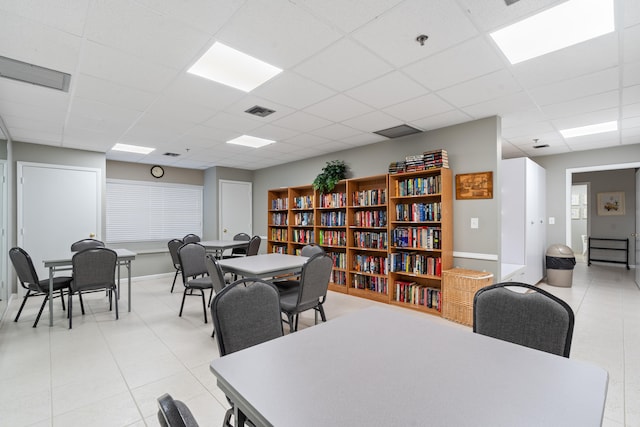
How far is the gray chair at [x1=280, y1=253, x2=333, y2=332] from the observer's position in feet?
9.27

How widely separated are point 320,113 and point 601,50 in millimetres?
2651

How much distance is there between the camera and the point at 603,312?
416 centimetres

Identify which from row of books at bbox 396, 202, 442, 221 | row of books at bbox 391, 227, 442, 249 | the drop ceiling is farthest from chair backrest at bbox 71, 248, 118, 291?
row of books at bbox 396, 202, 442, 221

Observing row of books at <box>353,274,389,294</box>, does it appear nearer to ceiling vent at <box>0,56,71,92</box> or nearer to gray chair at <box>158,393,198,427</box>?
gray chair at <box>158,393,198,427</box>

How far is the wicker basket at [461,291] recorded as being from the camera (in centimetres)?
365

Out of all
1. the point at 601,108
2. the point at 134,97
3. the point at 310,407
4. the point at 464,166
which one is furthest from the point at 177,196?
the point at 601,108

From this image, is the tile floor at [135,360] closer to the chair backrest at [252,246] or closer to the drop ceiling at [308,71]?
the chair backrest at [252,246]

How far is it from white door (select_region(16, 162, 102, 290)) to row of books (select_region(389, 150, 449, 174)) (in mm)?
5639

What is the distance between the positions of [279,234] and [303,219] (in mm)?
868

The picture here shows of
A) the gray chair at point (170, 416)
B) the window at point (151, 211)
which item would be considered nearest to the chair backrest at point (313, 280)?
the gray chair at point (170, 416)

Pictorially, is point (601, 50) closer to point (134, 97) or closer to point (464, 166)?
point (464, 166)

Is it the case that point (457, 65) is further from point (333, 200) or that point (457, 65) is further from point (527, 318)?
point (333, 200)

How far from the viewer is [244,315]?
165cm

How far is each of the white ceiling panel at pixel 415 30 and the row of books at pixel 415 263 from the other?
2.80 metres
